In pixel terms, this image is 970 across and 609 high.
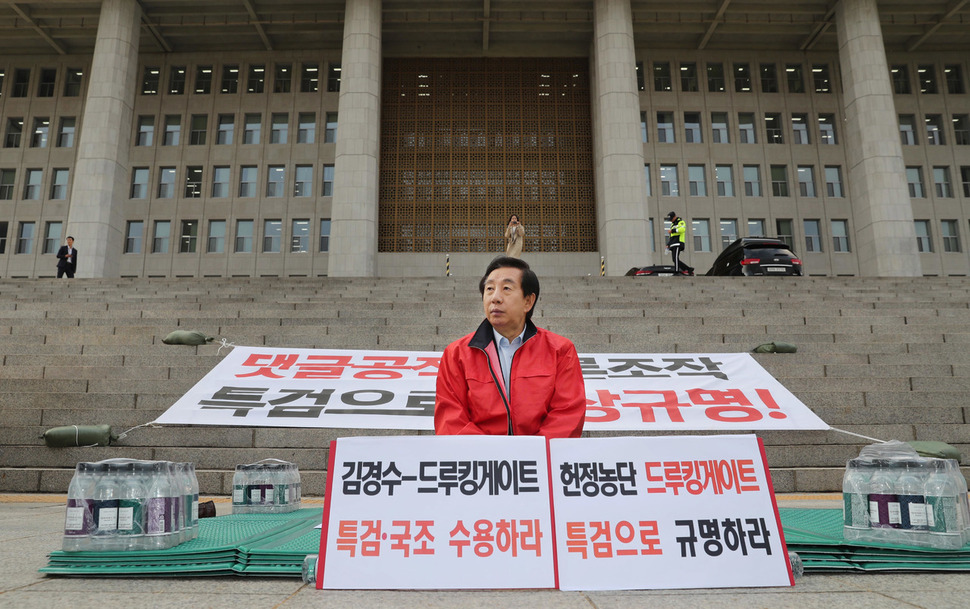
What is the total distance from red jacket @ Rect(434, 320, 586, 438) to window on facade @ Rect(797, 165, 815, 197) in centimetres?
3477

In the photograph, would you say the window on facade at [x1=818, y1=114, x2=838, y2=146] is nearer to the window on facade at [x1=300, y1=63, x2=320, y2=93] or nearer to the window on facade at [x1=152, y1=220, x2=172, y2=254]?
the window on facade at [x1=300, y1=63, x2=320, y2=93]

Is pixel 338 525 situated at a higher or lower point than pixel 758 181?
lower

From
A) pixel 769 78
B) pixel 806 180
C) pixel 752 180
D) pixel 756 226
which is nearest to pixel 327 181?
pixel 752 180

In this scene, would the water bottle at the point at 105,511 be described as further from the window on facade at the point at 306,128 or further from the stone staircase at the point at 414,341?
the window on facade at the point at 306,128

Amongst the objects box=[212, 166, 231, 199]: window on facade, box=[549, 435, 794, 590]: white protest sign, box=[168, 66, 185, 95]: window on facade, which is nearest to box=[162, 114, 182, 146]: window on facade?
box=[168, 66, 185, 95]: window on facade

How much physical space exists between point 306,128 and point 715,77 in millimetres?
21568

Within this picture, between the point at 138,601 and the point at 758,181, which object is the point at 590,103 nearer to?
the point at 758,181

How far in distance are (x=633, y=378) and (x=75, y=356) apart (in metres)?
8.03

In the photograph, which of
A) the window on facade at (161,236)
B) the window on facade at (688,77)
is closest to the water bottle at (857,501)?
the window on facade at (688,77)

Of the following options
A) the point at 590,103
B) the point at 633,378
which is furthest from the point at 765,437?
the point at 590,103

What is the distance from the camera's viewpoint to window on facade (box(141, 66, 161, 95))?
35.8 meters

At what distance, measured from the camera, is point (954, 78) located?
36156 millimetres

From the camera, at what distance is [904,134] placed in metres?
35.4

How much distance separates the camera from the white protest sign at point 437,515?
2996mm
